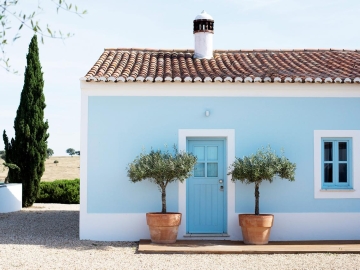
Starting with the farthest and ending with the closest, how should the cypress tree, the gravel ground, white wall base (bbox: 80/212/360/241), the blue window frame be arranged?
1. the cypress tree
2. the blue window frame
3. white wall base (bbox: 80/212/360/241)
4. the gravel ground

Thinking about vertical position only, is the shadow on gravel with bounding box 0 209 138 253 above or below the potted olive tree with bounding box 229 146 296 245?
below

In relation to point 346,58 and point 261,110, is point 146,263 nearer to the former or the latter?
point 261,110

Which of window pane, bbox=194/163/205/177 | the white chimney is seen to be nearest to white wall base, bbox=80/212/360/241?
window pane, bbox=194/163/205/177

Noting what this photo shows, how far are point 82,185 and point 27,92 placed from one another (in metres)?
7.82

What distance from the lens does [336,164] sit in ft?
41.8

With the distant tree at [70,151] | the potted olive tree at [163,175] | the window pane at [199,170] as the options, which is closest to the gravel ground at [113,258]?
the potted olive tree at [163,175]

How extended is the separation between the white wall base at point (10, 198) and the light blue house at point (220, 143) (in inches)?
262

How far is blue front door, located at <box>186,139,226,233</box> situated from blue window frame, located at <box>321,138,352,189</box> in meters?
2.21

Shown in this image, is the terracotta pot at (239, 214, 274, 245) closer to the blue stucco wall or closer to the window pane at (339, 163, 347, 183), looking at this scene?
the blue stucco wall

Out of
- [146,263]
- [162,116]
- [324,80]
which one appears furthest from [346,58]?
[146,263]

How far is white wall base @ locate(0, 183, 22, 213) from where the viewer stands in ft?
59.1

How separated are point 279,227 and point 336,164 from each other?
185 centimetres

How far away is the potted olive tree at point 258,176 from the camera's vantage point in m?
11.6

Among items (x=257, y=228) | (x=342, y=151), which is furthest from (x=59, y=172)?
(x=257, y=228)
